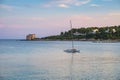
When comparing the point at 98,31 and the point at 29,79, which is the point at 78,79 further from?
the point at 98,31

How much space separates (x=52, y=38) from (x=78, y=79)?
316ft

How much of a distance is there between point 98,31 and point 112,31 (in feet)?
18.8

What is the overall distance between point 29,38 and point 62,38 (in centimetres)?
1214

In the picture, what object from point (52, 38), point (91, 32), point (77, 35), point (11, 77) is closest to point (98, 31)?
A: point (91, 32)

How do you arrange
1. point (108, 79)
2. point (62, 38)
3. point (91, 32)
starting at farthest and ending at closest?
1. point (62, 38)
2. point (91, 32)
3. point (108, 79)

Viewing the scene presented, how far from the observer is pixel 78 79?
10.9 meters

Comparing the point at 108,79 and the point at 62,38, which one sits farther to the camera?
the point at 62,38

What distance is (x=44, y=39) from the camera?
364ft

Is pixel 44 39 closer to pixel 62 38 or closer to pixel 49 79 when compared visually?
pixel 62 38

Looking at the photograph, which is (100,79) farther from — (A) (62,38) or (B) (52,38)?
(B) (52,38)

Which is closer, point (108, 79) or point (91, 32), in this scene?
point (108, 79)

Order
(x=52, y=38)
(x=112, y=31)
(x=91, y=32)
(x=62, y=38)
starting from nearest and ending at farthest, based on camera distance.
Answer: (x=112, y=31) → (x=91, y=32) → (x=62, y=38) → (x=52, y=38)

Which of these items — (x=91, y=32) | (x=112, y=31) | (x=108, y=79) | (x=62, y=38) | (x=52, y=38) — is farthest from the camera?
(x=52, y=38)

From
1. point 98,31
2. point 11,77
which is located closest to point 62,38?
point 98,31
